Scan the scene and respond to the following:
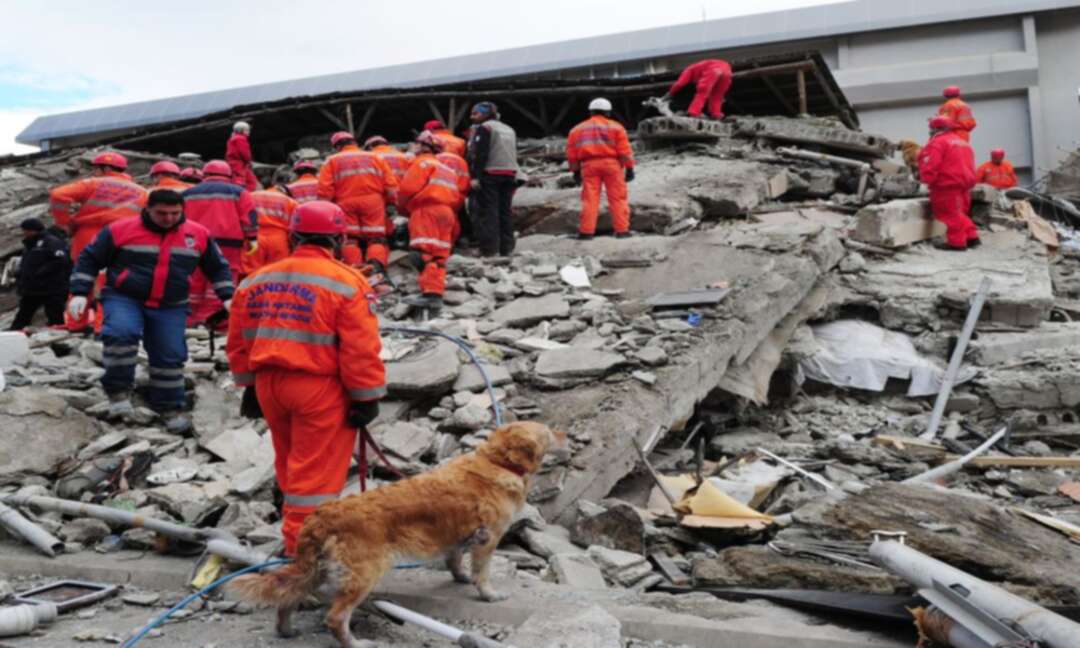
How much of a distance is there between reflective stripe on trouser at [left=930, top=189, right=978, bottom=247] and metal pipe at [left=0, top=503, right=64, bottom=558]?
30.3ft

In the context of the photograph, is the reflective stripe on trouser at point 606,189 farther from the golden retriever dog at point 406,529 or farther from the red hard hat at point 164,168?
the golden retriever dog at point 406,529

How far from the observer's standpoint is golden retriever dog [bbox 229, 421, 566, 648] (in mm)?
2766

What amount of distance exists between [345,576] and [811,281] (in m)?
6.13

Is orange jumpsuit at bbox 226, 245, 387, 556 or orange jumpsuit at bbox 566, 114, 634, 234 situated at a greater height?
orange jumpsuit at bbox 566, 114, 634, 234

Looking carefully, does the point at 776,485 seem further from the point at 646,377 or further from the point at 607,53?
the point at 607,53

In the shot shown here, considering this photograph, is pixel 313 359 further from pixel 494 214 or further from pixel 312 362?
pixel 494 214

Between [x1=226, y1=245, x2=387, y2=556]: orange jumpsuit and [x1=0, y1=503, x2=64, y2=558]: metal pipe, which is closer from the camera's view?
[x1=226, y1=245, x2=387, y2=556]: orange jumpsuit

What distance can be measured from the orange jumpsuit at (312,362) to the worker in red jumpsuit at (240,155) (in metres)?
7.71

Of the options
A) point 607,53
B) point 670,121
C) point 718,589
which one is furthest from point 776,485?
point 607,53

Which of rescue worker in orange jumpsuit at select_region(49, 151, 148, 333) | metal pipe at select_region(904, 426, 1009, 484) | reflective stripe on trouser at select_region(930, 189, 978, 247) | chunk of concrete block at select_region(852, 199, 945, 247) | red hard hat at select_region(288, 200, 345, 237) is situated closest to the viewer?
red hard hat at select_region(288, 200, 345, 237)

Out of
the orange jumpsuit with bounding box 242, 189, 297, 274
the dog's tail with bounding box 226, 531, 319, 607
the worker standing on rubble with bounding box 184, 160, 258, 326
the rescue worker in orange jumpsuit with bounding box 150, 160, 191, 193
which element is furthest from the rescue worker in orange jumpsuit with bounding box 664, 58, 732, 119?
the dog's tail with bounding box 226, 531, 319, 607

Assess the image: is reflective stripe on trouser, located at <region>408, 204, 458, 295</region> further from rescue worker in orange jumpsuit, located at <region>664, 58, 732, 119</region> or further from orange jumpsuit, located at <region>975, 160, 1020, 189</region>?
orange jumpsuit, located at <region>975, 160, 1020, 189</region>

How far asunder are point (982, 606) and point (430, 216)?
559 centimetres

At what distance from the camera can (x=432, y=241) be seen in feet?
23.6
